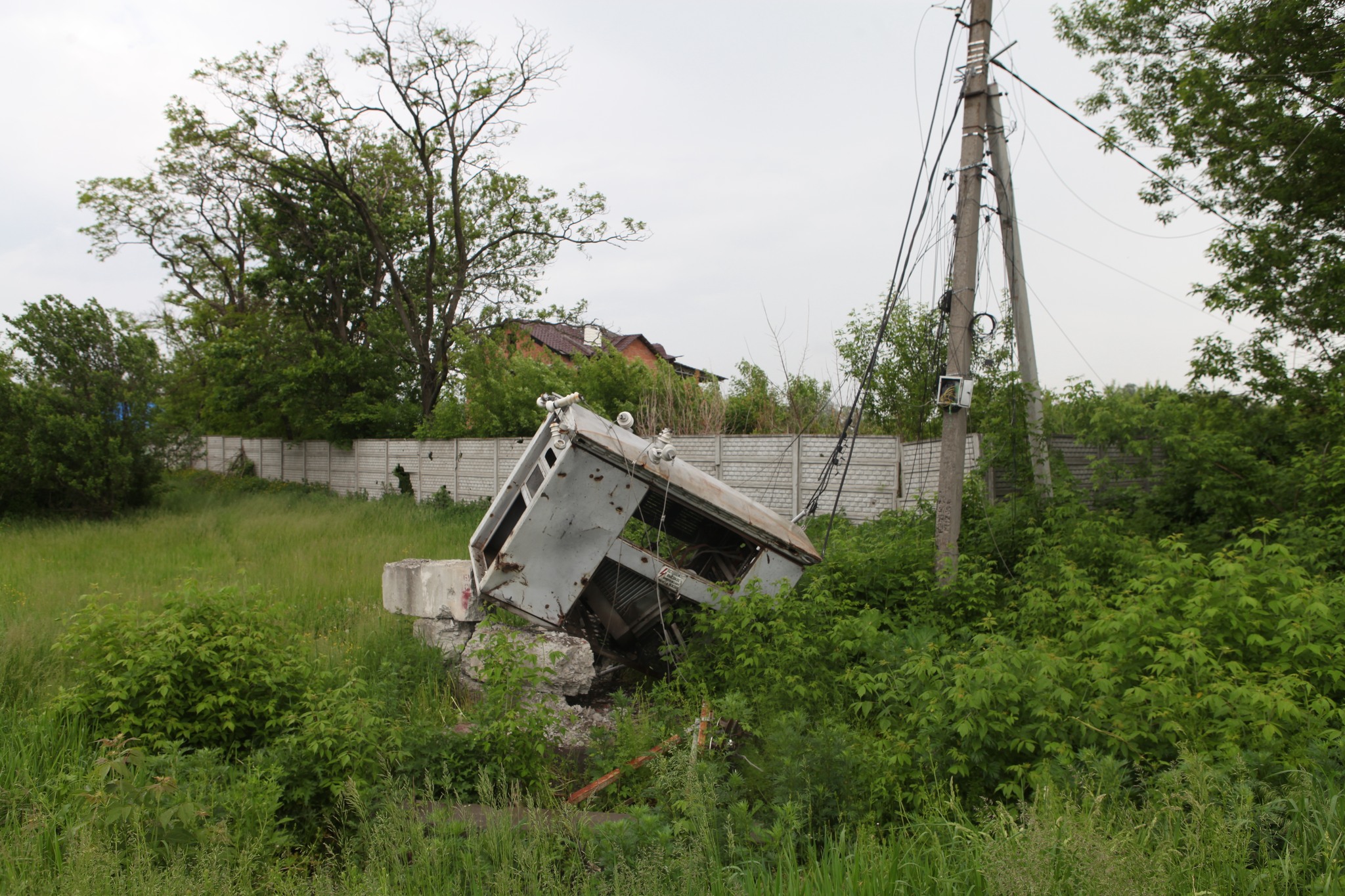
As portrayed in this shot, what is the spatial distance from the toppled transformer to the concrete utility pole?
5.03 feet

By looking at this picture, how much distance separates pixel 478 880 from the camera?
3.17 m

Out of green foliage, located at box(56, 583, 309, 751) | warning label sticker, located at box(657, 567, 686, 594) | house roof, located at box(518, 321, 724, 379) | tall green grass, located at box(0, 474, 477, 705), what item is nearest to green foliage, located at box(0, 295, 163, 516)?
tall green grass, located at box(0, 474, 477, 705)

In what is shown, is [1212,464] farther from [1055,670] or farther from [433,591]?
[433,591]

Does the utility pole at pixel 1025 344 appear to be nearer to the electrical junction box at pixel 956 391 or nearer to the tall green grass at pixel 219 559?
the electrical junction box at pixel 956 391

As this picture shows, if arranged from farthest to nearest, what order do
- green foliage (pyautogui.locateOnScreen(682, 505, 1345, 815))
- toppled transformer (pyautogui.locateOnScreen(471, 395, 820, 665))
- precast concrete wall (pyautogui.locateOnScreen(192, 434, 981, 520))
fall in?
precast concrete wall (pyautogui.locateOnScreen(192, 434, 981, 520)) → toppled transformer (pyautogui.locateOnScreen(471, 395, 820, 665)) → green foliage (pyautogui.locateOnScreen(682, 505, 1345, 815))

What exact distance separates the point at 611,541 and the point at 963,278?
13.7 ft

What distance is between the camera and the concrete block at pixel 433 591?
22.0 feet

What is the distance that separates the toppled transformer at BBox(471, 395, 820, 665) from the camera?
576 centimetres

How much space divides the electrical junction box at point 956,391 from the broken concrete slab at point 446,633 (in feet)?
15.4

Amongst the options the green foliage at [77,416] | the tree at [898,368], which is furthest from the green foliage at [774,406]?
the green foliage at [77,416]

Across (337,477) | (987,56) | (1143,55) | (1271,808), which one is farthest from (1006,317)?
(337,477)

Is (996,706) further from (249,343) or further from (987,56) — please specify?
(249,343)

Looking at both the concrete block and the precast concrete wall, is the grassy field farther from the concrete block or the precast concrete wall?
the precast concrete wall

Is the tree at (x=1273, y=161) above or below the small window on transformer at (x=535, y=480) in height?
above
